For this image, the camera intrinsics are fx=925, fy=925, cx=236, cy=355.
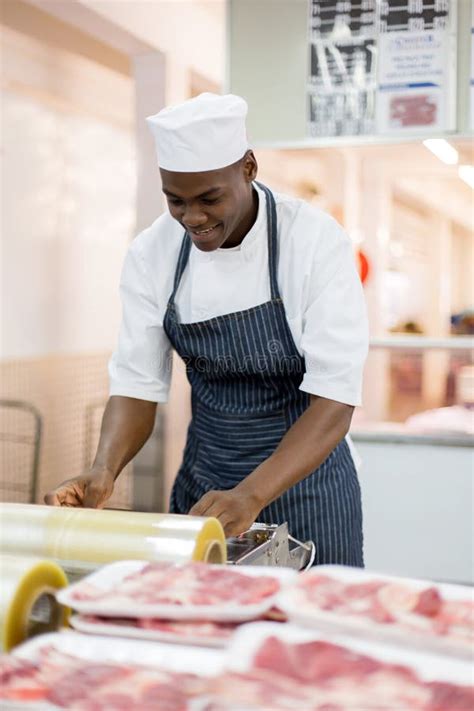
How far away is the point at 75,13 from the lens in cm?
432

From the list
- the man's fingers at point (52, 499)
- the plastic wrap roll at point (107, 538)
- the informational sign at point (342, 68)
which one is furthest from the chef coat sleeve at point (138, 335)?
the informational sign at point (342, 68)

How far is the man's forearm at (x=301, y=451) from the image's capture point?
63.2 inches

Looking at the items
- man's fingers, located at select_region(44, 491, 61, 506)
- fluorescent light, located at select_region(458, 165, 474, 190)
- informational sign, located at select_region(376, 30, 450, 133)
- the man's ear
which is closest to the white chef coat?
the man's ear

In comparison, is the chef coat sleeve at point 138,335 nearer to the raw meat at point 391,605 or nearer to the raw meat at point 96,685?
the raw meat at point 391,605

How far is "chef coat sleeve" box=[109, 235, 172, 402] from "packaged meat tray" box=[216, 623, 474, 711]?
3.64 ft

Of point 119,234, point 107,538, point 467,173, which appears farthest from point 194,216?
point 119,234

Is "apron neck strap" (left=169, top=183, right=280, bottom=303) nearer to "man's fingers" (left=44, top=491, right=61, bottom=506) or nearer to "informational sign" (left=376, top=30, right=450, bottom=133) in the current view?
"man's fingers" (left=44, top=491, right=61, bottom=506)

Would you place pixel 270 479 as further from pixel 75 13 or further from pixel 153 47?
pixel 153 47

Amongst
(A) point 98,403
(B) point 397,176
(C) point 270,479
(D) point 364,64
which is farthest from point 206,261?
(A) point 98,403

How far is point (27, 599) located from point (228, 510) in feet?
1.48

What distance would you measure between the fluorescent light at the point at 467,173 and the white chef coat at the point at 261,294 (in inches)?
80.5

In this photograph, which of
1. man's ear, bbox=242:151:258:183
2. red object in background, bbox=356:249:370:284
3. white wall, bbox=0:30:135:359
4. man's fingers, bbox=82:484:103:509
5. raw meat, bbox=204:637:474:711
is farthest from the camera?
white wall, bbox=0:30:135:359

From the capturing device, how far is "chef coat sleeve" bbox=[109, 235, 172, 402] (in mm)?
2000

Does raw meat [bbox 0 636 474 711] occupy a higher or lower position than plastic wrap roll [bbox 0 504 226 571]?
lower
